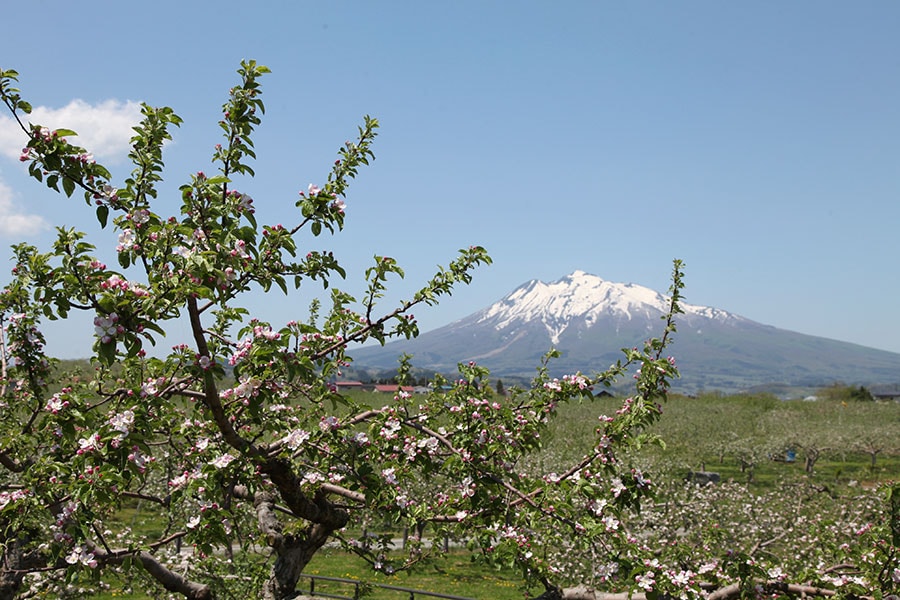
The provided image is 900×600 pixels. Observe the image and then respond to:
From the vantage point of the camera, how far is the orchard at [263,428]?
134 inches

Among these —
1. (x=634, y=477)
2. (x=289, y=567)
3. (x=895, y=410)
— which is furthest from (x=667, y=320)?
(x=895, y=410)

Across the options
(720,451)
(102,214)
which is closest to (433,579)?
(102,214)

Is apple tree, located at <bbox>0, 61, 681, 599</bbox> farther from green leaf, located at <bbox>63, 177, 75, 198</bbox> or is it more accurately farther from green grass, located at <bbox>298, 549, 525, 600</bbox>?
green grass, located at <bbox>298, 549, 525, 600</bbox>

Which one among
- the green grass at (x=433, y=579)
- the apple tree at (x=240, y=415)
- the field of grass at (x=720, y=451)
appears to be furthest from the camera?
the field of grass at (x=720, y=451)

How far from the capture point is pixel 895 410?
70000 millimetres

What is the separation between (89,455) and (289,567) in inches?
110

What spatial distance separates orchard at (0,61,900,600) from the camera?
3.40 m

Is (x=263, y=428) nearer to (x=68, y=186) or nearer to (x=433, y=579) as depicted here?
(x=68, y=186)

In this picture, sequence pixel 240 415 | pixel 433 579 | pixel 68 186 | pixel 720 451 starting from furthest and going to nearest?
pixel 720 451
pixel 433 579
pixel 240 415
pixel 68 186

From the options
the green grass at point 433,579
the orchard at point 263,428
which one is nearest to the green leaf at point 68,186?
the orchard at point 263,428

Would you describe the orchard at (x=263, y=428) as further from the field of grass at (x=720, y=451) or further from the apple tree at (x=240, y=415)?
the field of grass at (x=720, y=451)

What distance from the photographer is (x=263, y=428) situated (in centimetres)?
458

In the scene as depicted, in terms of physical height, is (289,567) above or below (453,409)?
below

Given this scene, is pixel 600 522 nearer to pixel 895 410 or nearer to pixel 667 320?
pixel 667 320
